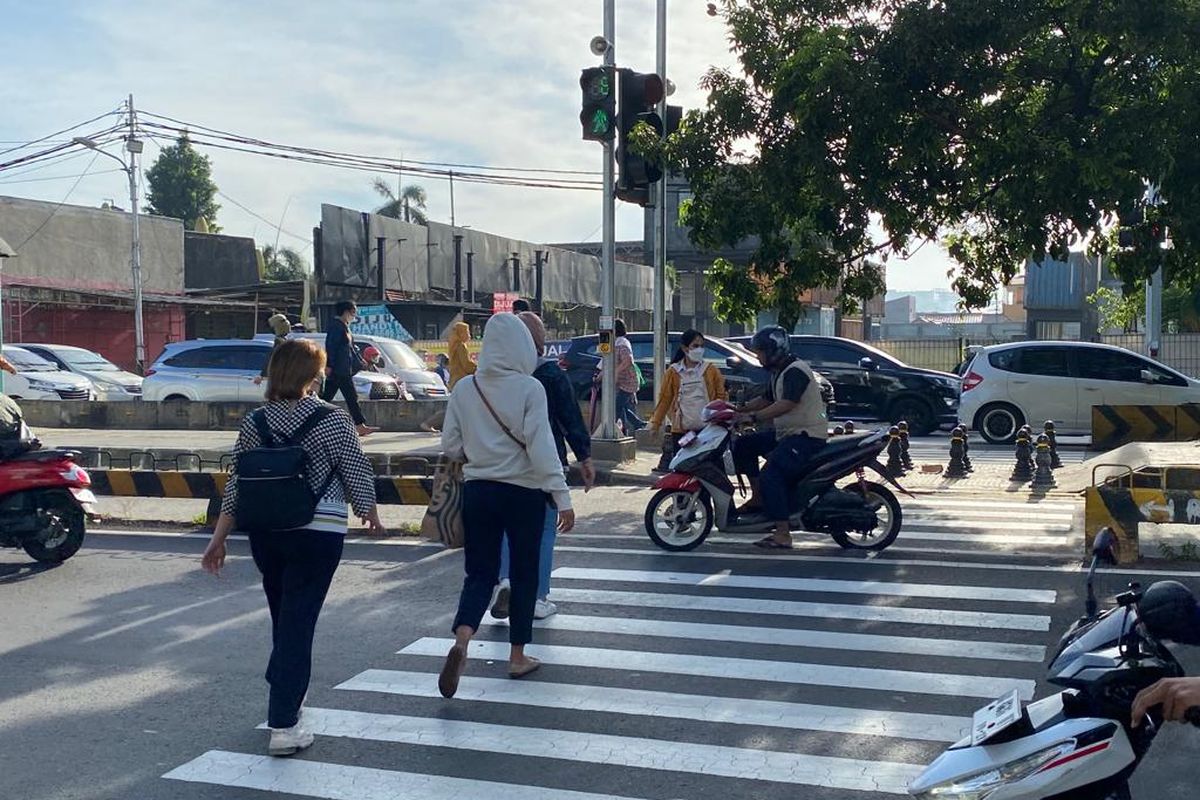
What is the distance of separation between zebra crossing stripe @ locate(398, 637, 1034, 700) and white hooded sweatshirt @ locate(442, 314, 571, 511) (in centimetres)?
107

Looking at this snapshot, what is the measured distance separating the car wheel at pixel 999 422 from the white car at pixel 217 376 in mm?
10533

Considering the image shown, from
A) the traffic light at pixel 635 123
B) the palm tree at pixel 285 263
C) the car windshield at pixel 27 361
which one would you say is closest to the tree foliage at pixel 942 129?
the traffic light at pixel 635 123

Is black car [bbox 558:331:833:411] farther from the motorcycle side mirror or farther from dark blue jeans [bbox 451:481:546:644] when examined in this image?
the motorcycle side mirror

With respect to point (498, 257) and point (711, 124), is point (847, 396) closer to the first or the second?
point (711, 124)

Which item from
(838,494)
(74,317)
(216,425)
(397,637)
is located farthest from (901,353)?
(397,637)

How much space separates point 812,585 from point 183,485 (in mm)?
5934

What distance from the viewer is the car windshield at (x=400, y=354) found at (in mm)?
25219

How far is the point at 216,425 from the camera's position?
2284cm

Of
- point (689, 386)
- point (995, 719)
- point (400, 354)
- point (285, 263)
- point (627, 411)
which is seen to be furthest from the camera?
point (285, 263)

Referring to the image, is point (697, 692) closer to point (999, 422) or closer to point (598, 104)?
point (598, 104)

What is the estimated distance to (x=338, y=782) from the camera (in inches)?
206

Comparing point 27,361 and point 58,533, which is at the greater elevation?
point 27,361

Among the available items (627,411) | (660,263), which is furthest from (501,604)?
(627,411)

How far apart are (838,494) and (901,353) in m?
31.3
